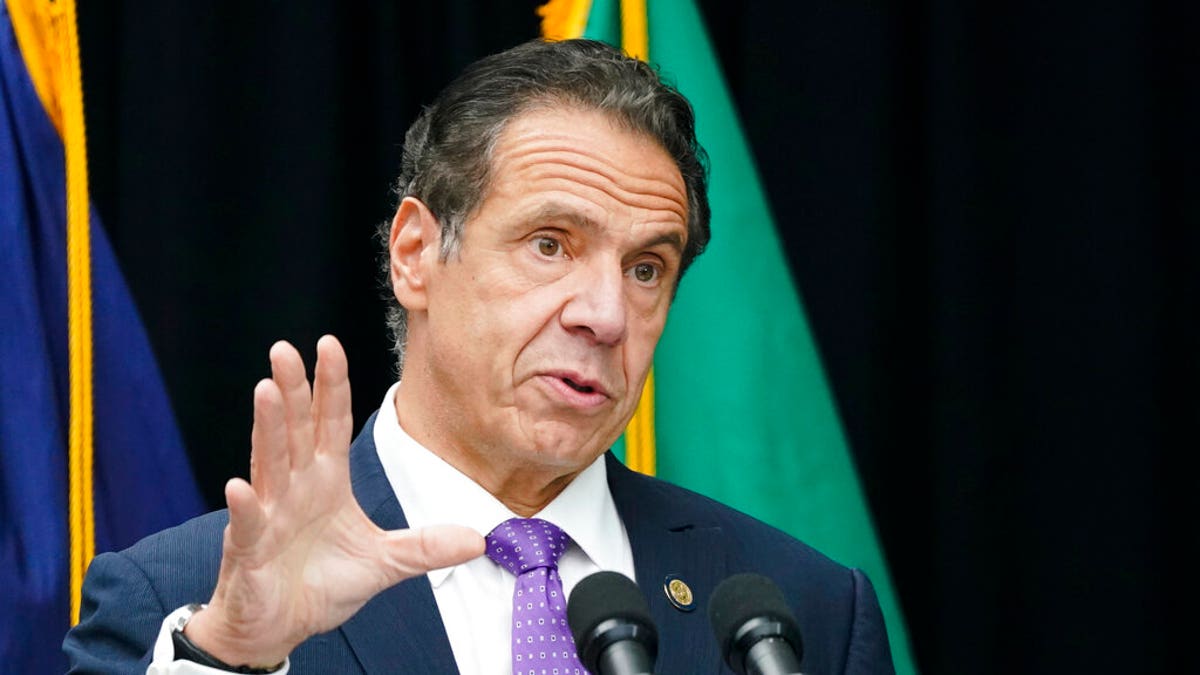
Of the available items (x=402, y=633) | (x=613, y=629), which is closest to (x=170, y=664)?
(x=402, y=633)

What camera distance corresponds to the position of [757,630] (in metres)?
1.68

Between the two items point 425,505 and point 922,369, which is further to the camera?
point 922,369

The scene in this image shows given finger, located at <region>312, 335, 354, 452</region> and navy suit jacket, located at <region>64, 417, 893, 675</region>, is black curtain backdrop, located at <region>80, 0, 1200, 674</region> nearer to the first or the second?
navy suit jacket, located at <region>64, 417, 893, 675</region>

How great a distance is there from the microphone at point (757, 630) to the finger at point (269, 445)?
1.65 ft

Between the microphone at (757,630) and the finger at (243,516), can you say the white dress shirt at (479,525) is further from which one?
the microphone at (757,630)

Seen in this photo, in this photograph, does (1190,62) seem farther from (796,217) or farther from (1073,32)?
(796,217)

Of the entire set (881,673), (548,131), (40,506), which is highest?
(548,131)

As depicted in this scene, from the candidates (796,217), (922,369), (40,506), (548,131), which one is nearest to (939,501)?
(922,369)

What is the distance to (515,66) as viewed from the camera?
2701mm

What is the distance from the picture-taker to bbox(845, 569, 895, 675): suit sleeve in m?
2.69

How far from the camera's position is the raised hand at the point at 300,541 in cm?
187

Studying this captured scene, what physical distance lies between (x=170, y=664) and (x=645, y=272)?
1028mm

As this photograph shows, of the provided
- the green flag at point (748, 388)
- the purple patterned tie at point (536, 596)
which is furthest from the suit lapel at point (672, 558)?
the green flag at point (748, 388)

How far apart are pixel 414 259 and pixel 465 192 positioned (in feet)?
0.51
